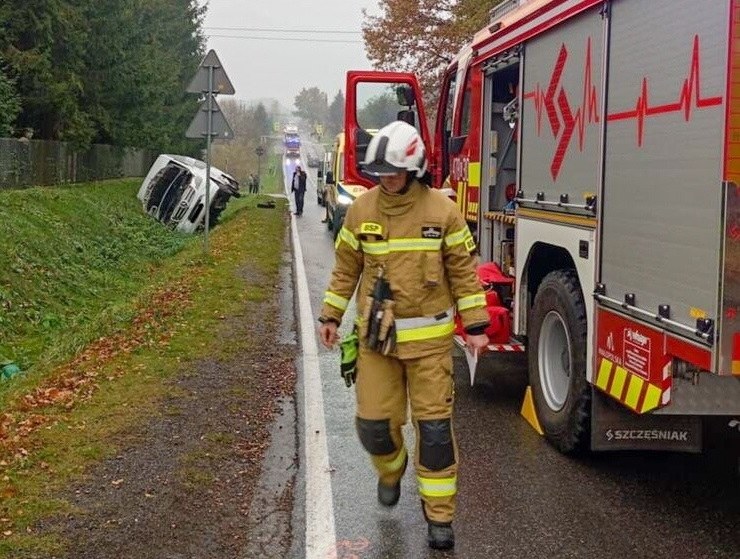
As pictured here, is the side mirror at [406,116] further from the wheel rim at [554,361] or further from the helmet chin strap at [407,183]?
the helmet chin strap at [407,183]

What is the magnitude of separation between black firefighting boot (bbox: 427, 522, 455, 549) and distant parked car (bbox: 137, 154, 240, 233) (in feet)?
72.8

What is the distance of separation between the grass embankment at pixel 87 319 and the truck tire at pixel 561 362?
267cm

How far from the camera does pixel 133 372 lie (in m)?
7.34

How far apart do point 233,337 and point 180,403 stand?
254cm

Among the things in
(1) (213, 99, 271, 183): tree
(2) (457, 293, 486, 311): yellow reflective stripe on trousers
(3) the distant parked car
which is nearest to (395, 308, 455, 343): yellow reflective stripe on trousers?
(2) (457, 293, 486, 311): yellow reflective stripe on trousers

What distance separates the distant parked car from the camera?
26.2m

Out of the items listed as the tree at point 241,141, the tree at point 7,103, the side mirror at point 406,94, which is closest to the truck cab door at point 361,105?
the side mirror at point 406,94

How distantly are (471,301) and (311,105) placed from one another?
17412 centimetres

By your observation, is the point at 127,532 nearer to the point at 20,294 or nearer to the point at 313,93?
the point at 20,294

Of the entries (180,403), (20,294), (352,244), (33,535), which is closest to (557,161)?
(352,244)

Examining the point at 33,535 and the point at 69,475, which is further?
the point at 69,475

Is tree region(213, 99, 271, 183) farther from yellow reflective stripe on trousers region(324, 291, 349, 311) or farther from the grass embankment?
yellow reflective stripe on trousers region(324, 291, 349, 311)

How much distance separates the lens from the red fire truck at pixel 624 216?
3.82 metres

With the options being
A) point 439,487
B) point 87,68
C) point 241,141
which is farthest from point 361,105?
point 241,141
